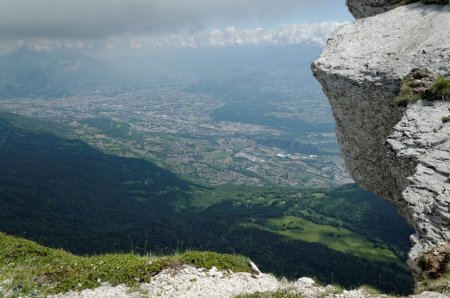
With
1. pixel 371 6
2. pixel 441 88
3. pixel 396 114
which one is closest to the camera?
pixel 441 88

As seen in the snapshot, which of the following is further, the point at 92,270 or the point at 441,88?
the point at 441,88

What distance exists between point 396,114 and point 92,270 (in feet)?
64.3

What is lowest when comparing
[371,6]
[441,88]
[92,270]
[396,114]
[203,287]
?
[203,287]

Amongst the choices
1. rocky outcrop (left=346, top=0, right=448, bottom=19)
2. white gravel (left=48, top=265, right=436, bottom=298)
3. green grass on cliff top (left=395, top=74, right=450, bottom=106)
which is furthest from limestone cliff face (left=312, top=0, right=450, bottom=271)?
white gravel (left=48, top=265, right=436, bottom=298)

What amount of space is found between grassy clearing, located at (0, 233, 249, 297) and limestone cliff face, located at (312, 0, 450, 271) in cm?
986

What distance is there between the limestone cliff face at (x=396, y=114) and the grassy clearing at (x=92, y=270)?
9.86m

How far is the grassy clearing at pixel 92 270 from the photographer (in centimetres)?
1941

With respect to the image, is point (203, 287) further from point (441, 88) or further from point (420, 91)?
point (441, 88)

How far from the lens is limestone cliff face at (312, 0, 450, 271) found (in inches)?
711

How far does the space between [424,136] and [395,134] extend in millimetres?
1466

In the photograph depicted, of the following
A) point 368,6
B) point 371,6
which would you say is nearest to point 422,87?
point 371,6

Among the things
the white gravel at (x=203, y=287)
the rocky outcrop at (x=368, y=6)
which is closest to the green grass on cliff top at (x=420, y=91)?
the white gravel at (x=203, y=287)

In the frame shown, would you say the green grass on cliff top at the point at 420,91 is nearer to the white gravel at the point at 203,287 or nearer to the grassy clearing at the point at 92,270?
the white gravel at the point at 203,287

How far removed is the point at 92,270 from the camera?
66.7 feet
